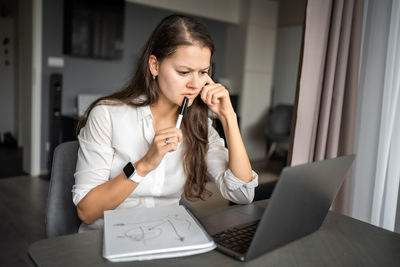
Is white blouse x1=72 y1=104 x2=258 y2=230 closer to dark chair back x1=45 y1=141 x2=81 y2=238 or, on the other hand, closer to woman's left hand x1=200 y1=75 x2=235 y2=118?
dark chair back x1=45 y1=141 x2=81 y2=238

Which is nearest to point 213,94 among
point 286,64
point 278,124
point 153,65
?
point 153,65

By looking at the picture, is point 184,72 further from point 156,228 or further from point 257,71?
point 257,71

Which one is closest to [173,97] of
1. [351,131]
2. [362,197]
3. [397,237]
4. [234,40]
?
[397,237]

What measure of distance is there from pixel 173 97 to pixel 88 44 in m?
3.26

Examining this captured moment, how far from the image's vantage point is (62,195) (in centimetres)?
112

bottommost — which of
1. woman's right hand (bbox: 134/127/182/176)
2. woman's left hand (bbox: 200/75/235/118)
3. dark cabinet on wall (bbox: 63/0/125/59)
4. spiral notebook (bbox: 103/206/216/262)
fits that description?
spiral notebook (bbox: 103/206/216/262)

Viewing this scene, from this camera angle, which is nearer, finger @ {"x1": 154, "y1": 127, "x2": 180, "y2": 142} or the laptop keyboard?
the laptop keyboard

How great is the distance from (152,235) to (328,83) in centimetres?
125

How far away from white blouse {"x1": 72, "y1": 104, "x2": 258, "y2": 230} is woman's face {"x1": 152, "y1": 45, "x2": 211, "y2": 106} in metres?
0.16

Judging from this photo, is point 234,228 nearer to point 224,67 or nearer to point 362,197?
point 362,197

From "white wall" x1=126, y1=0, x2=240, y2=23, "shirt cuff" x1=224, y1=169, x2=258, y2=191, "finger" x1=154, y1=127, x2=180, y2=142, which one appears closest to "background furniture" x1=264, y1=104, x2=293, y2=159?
"white wall" x1=126, y1=0, x2=240, y2=23

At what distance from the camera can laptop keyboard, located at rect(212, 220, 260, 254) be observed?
2.62 ft

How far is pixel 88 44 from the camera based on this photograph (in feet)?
13.2

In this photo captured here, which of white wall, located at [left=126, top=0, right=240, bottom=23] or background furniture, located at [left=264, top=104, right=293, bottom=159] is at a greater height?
white wall, located at [left=126, top=0, right=240, bottom=23]
